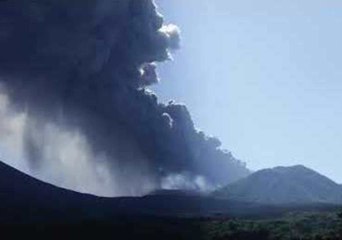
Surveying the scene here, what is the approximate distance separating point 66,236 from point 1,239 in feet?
38.3

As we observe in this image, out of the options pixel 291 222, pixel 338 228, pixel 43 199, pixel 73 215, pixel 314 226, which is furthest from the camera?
pixel 43 199

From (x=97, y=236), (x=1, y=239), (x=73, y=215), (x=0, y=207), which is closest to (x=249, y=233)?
(x=97, y=236)

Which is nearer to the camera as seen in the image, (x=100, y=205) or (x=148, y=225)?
(x=148, y=225)

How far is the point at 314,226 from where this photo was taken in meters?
125

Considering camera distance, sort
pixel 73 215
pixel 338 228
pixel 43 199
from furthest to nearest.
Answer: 1. pixel 43 199
2. pixel 73 215
3. pixel 338 228

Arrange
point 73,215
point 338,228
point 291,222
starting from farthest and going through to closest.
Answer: point 73,215, point 291,222, point 338,228

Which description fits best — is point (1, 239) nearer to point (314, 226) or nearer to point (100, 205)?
point (314, 226)

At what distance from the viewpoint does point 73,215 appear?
16838 centimetres

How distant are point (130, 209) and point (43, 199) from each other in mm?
28421

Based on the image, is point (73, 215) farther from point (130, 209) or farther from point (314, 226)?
point (314, 226)

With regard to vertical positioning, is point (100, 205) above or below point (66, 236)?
above

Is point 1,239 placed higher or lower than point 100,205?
lower

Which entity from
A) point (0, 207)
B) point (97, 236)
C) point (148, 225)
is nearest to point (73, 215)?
point (0, 207)

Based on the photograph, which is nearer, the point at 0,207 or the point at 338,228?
the point at 338,228
